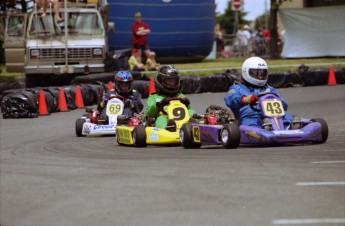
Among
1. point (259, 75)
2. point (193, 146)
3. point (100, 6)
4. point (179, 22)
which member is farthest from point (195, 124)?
point (179, 22)

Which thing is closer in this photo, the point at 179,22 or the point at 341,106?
the point at 341,106

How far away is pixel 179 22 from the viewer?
34.2m

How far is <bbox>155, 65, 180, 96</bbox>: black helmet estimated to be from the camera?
1241 centimetres

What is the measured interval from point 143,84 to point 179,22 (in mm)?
12593

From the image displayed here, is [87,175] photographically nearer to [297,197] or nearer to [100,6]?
[297,197]

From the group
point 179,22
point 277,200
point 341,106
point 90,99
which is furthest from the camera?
point 179,22

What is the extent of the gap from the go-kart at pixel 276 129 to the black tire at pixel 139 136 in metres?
1.41

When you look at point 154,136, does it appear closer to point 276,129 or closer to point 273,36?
point 276,129

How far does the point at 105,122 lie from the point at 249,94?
10.3 feet

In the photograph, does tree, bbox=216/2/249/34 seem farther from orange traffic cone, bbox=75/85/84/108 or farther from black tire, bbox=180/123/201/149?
black tire, bbox=180/123/201/149

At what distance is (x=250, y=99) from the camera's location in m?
11.2

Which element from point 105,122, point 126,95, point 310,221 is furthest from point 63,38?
point 310,221

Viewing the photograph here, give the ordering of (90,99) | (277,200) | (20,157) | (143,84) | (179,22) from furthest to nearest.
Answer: (179,22) → (143,84) → (90,99) → (20,157) → (277,200)

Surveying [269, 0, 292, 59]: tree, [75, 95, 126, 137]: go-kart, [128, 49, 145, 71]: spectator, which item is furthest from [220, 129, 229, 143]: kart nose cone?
[269, 0, 292, 59]: tree
